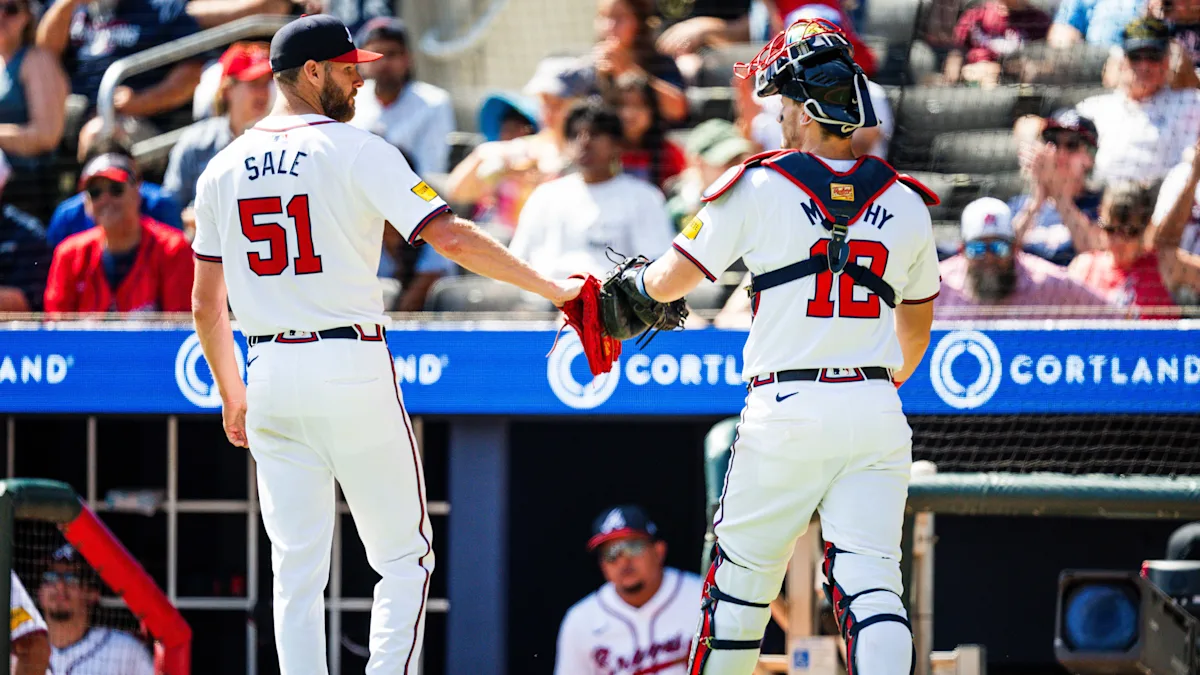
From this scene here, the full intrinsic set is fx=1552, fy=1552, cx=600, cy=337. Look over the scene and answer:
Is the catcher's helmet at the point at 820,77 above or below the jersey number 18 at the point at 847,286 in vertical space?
above

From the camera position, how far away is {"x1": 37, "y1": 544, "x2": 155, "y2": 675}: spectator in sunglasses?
592cm

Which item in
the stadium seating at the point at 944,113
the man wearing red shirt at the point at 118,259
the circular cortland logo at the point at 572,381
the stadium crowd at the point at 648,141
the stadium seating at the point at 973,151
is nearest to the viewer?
the circular cortland logo at the point at 572,381

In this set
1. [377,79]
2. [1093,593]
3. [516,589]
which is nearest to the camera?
[1093,593]

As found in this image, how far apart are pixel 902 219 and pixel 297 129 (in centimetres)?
151

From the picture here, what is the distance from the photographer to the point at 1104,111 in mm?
7098

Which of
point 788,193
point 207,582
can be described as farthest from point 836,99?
point 207,582

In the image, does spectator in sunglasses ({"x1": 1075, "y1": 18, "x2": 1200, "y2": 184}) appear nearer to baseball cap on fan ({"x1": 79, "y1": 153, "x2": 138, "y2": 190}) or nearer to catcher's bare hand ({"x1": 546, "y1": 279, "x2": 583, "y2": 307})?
catcher's bare hand ({"x1": 546, "y1": 279, "x2": 583, "y2": 307})

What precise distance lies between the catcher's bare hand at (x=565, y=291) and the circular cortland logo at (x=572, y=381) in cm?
153

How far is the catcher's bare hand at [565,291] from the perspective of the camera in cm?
415

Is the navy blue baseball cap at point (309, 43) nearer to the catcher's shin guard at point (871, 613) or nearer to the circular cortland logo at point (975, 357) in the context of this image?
the catcher's shin guard at point (871, 613)

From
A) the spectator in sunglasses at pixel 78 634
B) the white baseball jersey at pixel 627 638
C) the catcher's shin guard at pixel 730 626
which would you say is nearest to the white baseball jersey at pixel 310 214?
the catcher's shin guard at pixel 730 626

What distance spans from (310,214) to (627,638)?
2728 millimetres

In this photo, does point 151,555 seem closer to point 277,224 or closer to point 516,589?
point 516,589

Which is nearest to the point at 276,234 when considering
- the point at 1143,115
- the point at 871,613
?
the point at 871,613
